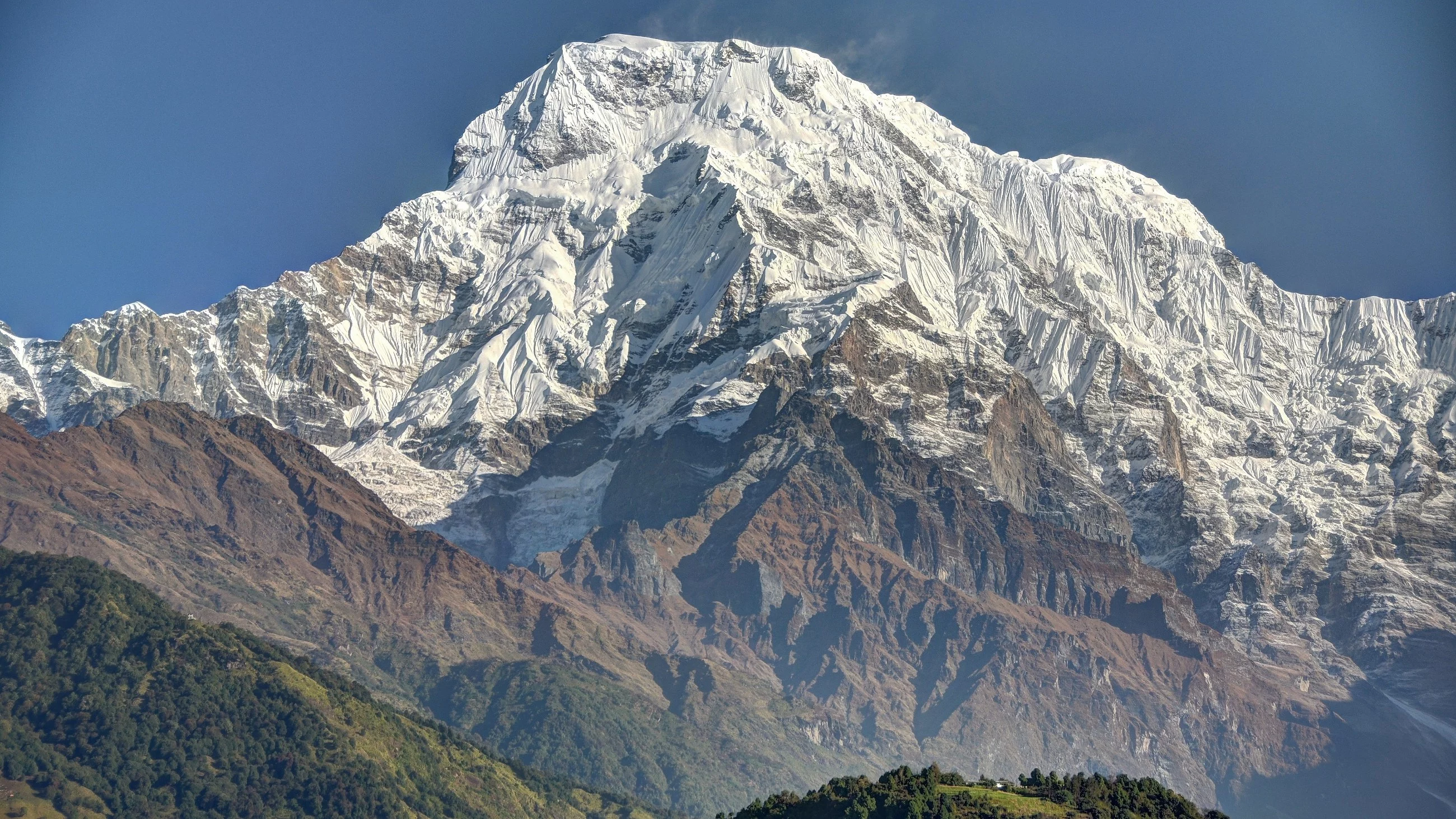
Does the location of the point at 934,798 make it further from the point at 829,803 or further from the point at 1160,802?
the point at 1160,802

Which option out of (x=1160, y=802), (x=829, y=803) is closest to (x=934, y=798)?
(x=829, y=803)

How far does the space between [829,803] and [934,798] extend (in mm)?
10178

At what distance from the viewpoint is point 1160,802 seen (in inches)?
7785

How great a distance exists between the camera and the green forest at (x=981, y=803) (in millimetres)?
188375

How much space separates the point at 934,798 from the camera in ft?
625

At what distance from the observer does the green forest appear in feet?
618

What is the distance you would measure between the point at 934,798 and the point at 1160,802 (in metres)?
22.4

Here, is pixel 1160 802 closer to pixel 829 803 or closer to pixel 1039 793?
pixel 1039 793

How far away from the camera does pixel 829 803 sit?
19550 centimetres

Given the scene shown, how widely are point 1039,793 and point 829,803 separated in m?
19.2

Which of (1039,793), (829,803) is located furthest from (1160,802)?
(829,803)

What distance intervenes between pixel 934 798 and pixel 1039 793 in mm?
12449

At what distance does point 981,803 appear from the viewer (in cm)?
19062
